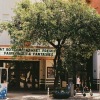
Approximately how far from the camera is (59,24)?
92.5 feet

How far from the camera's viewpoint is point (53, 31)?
27.7 metres

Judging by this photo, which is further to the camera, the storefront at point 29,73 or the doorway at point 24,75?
the doorway at point 24,75

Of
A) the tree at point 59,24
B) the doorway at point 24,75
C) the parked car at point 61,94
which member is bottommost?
the parked car at point 61,94

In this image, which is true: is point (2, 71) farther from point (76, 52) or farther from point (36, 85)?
point (36, 85)

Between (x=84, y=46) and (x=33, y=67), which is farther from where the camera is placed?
(x=33, y=67)

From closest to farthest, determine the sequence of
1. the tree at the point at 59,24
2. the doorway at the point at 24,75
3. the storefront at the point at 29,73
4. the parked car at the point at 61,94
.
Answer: the tree at the point at 59,24
the parked car at the point at 61,94
the storefront at the point at 29,73
the doorway at the point at 24,75

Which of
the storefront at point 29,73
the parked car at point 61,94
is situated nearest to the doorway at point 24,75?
the storefront at point 29,73

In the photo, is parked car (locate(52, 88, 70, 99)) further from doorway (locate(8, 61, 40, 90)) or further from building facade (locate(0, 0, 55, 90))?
doorway (locate(8, 61, 40, 90))

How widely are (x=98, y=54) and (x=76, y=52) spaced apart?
9.30m

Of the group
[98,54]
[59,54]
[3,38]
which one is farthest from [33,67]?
[59,54]

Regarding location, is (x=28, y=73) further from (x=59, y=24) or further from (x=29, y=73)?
(x=59, y=24)

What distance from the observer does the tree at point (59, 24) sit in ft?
91.0

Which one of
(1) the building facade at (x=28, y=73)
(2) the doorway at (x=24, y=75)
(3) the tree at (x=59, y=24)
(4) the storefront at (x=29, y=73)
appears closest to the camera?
(3) the tree at (x=59, y=24)

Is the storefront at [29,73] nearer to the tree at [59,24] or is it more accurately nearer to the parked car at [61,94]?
the parked car at [61,94]
